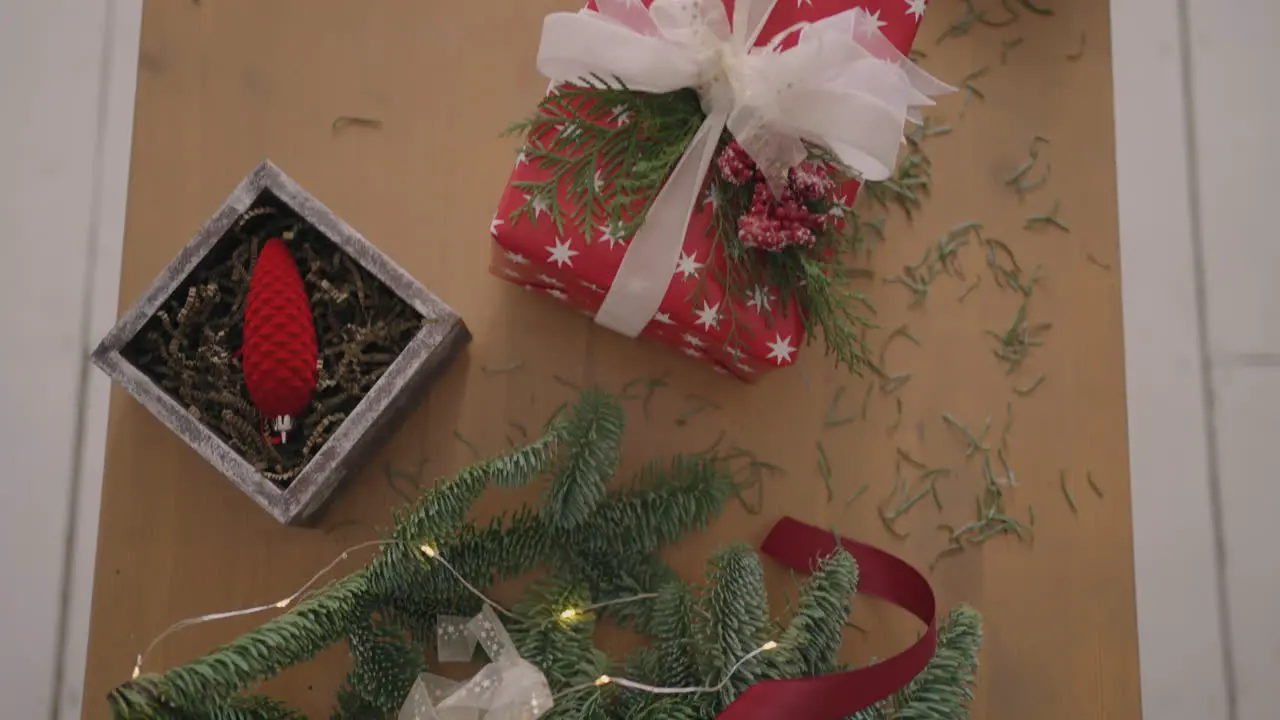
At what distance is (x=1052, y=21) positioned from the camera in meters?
0.96

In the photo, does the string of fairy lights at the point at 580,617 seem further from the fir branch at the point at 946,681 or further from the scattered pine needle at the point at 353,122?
the scattered pine needle at the point at 353,122

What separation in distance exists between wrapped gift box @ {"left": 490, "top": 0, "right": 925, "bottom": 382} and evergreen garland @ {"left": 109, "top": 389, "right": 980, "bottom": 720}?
0.11 meters

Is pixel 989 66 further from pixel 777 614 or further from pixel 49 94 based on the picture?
pixel 49 94

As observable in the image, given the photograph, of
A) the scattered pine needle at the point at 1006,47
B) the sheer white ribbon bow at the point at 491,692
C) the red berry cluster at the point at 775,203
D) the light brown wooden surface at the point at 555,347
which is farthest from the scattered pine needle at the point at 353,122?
the scattered pine needle at the point at 1006,47

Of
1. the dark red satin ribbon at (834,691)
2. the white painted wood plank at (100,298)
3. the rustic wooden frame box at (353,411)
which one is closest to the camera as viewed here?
the dark red satin ribbon at (834,691)

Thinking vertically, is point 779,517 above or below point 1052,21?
below

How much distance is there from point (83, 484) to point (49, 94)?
409 mm

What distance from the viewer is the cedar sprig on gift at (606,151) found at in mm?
720

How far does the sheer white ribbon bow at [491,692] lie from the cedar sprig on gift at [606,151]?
34 cm

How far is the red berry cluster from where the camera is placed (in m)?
0.72

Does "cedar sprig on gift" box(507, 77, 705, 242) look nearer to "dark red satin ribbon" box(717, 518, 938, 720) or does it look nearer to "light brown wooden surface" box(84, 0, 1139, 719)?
"light brown wooden surface" box(84, 0, 1139, 719)

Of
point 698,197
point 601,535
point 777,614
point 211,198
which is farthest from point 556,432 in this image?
point 211,198

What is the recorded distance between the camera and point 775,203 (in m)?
0.73

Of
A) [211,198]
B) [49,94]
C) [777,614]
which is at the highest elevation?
[49,94]
